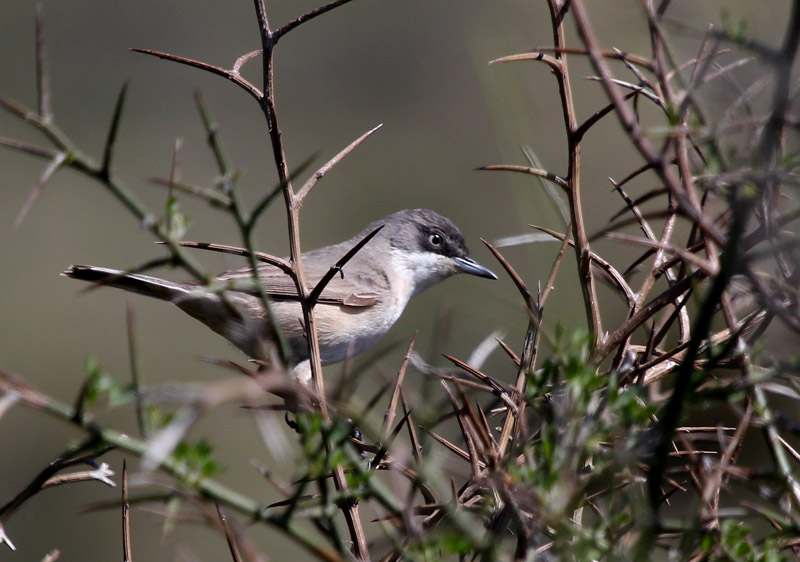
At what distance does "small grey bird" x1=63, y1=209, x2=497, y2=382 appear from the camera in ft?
12.2

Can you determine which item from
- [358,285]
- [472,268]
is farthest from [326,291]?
[472,268]

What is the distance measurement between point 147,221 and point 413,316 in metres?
6.84

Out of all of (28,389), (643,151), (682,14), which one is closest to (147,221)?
(28,389)

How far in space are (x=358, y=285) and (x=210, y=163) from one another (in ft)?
21.1

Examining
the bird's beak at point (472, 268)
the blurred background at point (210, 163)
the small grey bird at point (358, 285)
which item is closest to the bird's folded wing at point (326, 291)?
the small grey bird at point (358, 285)

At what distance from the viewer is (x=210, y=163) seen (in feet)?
33.9

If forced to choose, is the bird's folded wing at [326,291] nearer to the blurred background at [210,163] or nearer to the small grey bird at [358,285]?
the small grey bird at [358,285]

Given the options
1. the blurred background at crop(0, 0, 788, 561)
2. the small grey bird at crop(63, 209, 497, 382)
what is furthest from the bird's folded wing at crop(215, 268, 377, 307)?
the blurred background at crop(0, 0, 788, 561)

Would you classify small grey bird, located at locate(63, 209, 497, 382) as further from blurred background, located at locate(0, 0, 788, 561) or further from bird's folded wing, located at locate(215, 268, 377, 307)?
blurred background, located at locate(0, 0, 788, 561)

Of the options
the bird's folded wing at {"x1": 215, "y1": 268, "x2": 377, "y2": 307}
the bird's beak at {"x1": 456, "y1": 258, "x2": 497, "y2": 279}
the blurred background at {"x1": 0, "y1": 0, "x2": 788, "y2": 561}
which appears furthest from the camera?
the blurred background at {"x1": 0, "y1": 0, "x2": 788, "y2": 561}

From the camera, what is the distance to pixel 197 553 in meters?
6.92

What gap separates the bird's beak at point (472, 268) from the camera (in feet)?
15.8

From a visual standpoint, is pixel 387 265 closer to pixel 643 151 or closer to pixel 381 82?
pixel 643 151

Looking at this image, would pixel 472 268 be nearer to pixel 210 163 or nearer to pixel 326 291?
pixel 326 291
